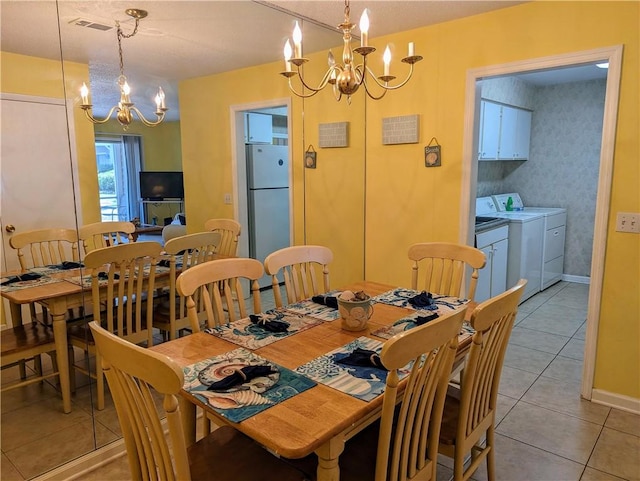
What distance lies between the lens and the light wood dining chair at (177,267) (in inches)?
94.9

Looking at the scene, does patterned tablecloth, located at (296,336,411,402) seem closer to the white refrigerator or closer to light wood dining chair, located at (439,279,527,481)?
light wood dining chair, located at (439,279,527,481)

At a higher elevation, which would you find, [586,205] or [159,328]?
[586,205]

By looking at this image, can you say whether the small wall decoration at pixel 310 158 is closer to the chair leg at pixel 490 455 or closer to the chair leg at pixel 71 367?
the chair leg at pixel 71 367

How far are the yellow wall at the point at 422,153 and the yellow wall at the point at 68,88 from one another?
58cm

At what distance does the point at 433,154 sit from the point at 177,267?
204 cm

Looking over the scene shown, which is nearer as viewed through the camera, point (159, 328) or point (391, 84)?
point (159, 328)

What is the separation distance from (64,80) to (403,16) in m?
2.17

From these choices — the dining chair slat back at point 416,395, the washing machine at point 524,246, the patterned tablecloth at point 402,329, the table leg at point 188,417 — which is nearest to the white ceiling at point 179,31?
the table leg at point 188,417

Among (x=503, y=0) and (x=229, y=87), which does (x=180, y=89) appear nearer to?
(x=229, y=87)

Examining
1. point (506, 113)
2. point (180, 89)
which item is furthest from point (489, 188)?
point (180, 89)

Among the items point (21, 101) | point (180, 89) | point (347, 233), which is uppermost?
point (180, 89)

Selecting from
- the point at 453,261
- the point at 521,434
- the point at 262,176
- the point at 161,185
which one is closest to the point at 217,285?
the point at 161,185

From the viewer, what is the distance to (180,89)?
256cm

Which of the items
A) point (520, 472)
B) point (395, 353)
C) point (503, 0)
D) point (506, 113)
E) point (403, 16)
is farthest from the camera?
point (506, 113)
